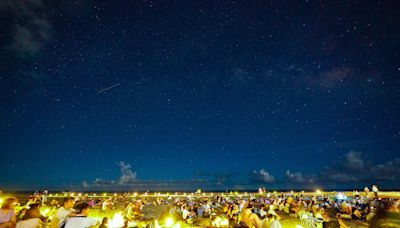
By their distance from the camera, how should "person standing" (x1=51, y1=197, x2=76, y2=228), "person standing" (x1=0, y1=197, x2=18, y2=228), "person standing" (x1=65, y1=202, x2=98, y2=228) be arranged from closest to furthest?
1. "person standing" (x1=65, y1=202, x2=98, y2=228)
2. "person standing" (x1=51, y1=197, x2=76, y2=228)
3. "person standing" (x1=0, y1=197, x2=18, y2=228)

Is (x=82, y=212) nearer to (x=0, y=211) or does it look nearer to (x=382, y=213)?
(x=0, y=211)

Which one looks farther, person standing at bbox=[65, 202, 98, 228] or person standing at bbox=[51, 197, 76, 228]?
person standing at bbox=[51, 197, 76, 228]

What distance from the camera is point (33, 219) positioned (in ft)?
20.9

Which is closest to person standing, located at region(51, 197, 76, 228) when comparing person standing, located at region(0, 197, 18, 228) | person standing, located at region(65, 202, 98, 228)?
person standing, located at region(65, 202, 98, 228)

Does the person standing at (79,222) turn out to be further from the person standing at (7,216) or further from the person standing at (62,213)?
the person standing at (7,216)

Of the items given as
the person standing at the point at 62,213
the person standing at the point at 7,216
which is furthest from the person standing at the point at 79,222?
the person standing at the point at 7,216

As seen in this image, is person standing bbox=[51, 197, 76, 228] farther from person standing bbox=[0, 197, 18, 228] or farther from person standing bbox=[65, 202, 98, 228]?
person standing bbox=[0, 197, 18, 228]

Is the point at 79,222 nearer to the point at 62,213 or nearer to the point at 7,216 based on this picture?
the point at 62,213

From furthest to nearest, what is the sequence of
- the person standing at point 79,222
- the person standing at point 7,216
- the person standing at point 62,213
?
the person standing at point 7,216 → the person standing at point 62,213 → the person standing at point 79,222

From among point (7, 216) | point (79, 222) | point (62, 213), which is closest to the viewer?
point (79, 222)

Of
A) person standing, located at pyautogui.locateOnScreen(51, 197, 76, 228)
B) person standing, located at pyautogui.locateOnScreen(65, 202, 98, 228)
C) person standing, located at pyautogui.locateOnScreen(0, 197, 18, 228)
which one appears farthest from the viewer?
person standing, located at pyautogui.locateOnScreen(0, 197, 18, 228)

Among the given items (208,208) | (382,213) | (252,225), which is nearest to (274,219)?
(252,225)

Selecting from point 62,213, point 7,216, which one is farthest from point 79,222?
point 7,216

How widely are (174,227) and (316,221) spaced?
635 cm
